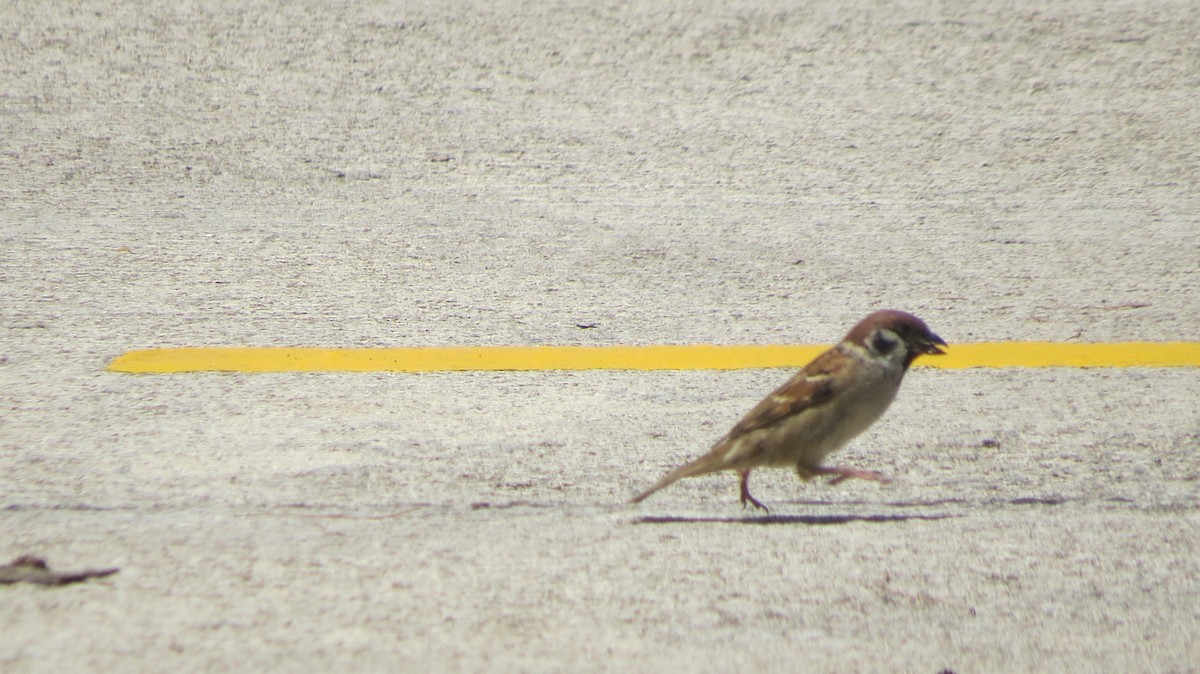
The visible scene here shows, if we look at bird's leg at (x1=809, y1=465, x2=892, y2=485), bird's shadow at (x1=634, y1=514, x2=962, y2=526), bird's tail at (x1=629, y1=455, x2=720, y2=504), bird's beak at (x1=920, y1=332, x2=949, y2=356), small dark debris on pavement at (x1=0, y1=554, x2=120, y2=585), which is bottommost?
bird's shadow at (x1=634, y1=514, x2=962, y2=526)

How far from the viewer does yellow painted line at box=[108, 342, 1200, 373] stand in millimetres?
5301

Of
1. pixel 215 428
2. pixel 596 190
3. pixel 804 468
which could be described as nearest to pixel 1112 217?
pixel 596 190

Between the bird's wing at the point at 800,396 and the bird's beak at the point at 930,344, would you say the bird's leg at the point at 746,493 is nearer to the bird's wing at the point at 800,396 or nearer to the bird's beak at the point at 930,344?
the bird's wing at the point at 800,396

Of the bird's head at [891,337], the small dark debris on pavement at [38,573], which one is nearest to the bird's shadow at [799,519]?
the bird's head at [891,337]

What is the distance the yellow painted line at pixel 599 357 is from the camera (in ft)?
17.4

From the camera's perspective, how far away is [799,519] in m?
4.19

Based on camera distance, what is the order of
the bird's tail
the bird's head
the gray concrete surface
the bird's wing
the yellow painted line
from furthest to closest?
the yellow painted line < the bird's head < the bird's wing < the bird's tail < the gray concrete surface

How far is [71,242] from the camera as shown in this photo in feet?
20.7

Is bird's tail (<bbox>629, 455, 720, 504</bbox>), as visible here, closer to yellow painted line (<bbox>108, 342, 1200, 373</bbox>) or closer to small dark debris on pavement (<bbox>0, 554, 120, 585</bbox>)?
yellow painted line (<bbox>108, 342, 1200, 373</bbox>)

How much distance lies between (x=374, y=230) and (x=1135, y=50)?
4.60 meters

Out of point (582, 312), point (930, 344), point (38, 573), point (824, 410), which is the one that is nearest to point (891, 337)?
point (930, 344)

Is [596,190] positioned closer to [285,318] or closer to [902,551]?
[285,318]

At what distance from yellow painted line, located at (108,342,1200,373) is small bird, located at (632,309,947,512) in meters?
0.93

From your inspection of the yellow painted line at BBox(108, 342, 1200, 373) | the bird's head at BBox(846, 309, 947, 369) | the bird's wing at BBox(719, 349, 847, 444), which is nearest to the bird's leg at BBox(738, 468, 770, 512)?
the bird's wing at BBox(719, 349, 847, 444)
